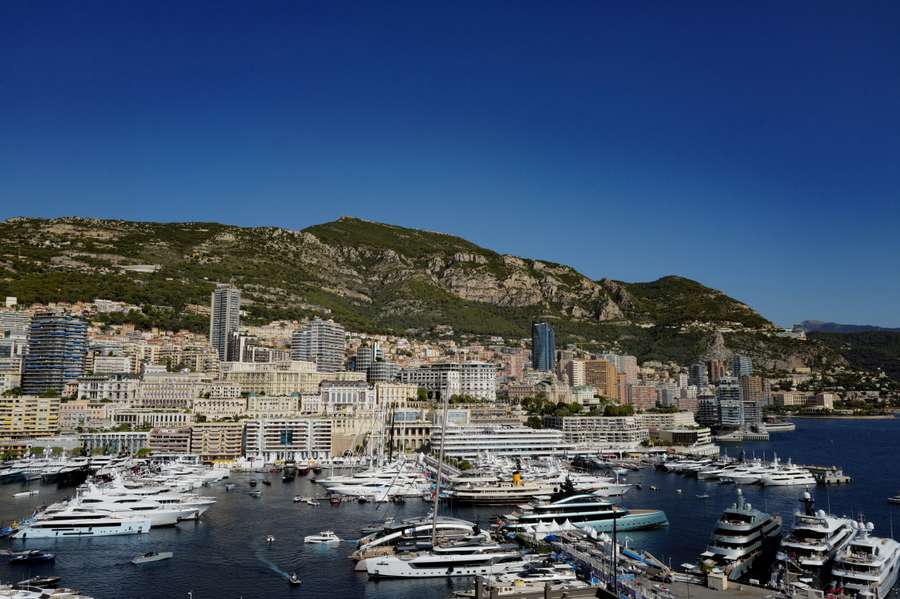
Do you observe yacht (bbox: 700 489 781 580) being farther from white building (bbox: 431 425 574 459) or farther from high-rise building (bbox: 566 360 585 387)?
high-rise building (bbox: 566 360 585 387)

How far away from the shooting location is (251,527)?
154ft

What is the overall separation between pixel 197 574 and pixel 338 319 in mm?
123823

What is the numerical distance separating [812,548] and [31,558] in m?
36.3

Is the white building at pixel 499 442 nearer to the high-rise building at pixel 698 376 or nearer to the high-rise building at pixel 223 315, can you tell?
the high-rise building at pixel 223 315

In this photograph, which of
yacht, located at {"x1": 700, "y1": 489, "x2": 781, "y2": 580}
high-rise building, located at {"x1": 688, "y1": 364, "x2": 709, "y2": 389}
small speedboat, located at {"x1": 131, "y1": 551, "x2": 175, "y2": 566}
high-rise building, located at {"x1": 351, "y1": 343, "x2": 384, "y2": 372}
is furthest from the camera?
high-rise building, located at {"x1": 688, "y1": 364, "x2": 709, "y2": 389}

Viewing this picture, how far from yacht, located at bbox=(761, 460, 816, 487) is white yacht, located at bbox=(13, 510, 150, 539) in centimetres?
5376

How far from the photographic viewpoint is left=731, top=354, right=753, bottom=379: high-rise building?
193m

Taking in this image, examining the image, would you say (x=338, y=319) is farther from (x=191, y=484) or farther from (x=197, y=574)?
(x=197, y=574)

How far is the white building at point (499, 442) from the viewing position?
3258 inches

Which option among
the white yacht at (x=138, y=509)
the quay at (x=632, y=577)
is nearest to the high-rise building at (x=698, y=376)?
the white yacht at (x=138, y=509)

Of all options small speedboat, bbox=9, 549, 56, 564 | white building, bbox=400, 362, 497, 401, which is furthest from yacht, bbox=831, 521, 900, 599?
white building, bbox=400, 362, 497, 401

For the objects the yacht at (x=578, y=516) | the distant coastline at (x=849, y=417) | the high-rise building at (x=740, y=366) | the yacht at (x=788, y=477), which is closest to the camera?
the yacht at (x=578, y=516)

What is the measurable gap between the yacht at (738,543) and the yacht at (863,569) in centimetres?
401

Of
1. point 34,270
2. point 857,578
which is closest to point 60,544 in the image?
point 857,578
